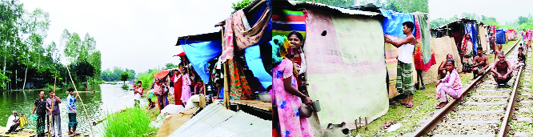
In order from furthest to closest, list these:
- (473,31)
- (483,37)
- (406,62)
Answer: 1. (483,37)
2. (473,31)
3. (406,62)

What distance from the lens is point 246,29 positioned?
19.9ft

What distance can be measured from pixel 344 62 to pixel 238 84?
2.53 m

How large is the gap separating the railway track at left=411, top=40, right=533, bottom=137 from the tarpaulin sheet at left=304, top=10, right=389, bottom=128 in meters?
1.10

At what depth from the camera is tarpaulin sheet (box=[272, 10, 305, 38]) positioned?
4.78 meters

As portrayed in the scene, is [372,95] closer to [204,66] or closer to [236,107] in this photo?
[236,107]

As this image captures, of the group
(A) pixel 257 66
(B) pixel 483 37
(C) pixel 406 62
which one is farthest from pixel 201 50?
(B) pixel 483 37

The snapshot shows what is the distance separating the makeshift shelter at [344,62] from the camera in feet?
17.3

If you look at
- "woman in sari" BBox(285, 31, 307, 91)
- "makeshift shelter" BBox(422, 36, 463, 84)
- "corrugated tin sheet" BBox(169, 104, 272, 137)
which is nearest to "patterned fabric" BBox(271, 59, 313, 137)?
"woman in sari" BBox(285, 31, 307, 91)

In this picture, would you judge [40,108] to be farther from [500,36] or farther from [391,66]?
[500,36]

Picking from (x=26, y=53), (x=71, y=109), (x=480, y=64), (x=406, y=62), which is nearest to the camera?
(x=406, y=62)

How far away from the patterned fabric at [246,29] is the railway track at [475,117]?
275cm

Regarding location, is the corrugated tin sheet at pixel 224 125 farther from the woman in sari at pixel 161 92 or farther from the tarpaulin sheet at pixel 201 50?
the woman in sari at pixel 161 92

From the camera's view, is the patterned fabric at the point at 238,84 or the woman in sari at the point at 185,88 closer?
the patterned fabric at the point at 238,84

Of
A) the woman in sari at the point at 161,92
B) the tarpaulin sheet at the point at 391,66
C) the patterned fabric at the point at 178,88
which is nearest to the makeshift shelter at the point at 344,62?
the tarpaulin sheet at the point at 391,66
